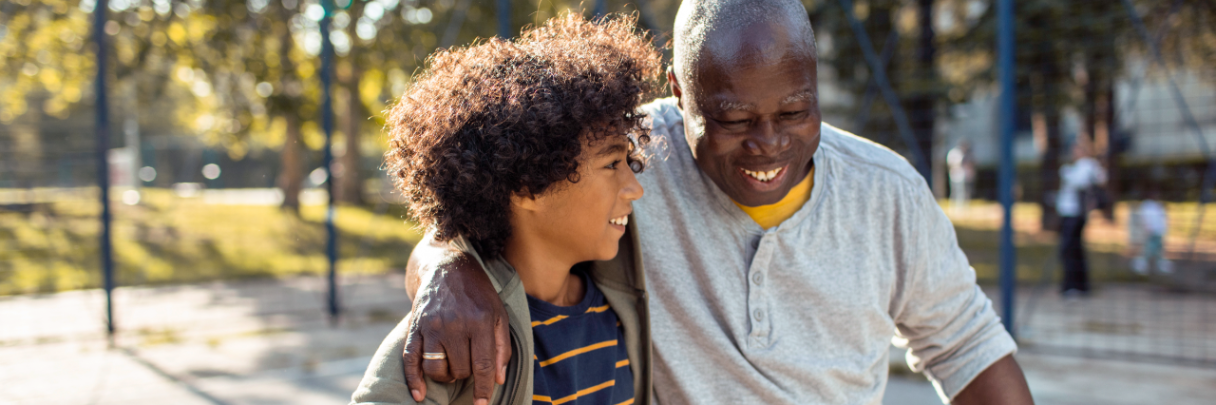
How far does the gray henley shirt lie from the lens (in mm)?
1621

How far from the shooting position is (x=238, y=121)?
34.2ft

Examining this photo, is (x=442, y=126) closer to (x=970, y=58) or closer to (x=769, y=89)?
(x=769, y=89)

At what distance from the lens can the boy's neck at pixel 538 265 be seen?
1.56 m

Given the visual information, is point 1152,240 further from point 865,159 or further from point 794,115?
point 794,115

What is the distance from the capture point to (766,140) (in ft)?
4.93

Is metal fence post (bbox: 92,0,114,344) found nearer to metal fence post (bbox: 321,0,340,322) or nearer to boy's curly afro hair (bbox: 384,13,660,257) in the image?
metal fence post (bbox: 321,0,340,322)

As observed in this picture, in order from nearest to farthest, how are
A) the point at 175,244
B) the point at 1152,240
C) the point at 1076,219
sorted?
the point at 1076,219
the point at 1152,240
the point at 175,244

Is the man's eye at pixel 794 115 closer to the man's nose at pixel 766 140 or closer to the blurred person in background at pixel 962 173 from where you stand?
the man's nose at pixel 766 140

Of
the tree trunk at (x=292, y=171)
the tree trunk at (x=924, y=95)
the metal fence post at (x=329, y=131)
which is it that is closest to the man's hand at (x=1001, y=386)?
the metal fence post at (x=329, y=131)

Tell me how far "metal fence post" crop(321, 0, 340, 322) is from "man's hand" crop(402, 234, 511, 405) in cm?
446

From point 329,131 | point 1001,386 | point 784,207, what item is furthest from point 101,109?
point 1001,386

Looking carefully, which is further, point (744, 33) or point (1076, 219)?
point (1076, 219)

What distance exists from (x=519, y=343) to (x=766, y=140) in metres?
0.60

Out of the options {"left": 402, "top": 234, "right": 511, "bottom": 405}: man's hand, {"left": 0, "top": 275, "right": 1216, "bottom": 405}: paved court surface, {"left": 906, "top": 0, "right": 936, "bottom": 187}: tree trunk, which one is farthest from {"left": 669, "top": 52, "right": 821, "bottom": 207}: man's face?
{"left": 906, "top": 0, "right": 936, "bottom": 187}: tree trunk
